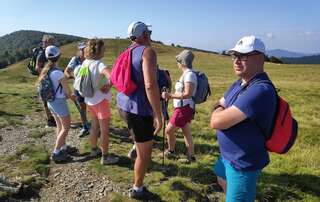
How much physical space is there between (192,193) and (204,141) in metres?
4.38

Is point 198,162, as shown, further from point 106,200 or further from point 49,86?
point 49,86

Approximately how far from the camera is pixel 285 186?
755 centimetres

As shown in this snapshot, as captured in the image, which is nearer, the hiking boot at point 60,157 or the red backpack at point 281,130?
the red backpack at point 281,130

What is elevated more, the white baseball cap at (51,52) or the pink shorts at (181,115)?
the white baseball cap at (51,52)

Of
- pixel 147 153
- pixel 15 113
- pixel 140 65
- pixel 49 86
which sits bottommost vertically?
pixel 15 113

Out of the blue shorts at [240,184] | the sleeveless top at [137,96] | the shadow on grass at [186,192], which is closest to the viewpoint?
the blue shorts at [240,184]

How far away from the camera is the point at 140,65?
20.1ft

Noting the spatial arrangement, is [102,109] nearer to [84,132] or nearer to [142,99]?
[142,99]

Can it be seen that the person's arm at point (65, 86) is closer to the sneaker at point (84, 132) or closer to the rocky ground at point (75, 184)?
the rocky ground at point (75, 184)

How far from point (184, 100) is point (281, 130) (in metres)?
4.11

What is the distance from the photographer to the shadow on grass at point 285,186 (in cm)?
709

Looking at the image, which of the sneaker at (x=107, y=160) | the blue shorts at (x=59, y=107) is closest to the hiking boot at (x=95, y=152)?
the sneaker at (x=107, y=160)

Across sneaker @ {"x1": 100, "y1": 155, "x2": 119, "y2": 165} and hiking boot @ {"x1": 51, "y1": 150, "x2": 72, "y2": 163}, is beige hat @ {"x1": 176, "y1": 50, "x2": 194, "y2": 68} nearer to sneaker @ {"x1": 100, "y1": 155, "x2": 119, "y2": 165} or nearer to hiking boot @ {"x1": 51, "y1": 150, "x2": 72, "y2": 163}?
sneaker @ {"x1": 100, "y1": 155, "x2": 119, "y2": 165}

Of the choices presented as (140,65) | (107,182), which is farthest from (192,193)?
(140,65)
